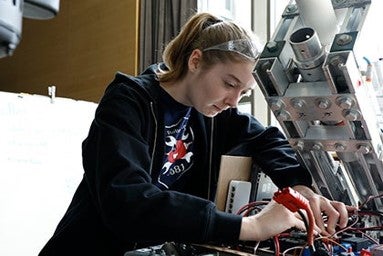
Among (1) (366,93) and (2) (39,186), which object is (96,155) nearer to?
(1) (366,93)

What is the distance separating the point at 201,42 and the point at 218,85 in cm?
12

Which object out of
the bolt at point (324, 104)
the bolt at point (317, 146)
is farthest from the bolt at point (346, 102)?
A: the bolt at point (317, 146)

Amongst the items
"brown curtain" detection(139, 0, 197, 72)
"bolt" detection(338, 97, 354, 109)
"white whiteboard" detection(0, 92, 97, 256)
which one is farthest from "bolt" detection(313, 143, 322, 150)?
"brown curtain" detection(139, 0, 197, 72)

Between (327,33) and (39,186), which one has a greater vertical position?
(327,33)

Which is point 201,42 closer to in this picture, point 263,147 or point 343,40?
point 263,147

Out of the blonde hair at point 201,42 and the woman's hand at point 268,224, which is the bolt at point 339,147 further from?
the blonde hair at point 201,42

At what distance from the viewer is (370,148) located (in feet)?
2.89

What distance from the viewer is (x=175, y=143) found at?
1.19 meters

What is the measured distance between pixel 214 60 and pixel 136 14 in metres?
1.49

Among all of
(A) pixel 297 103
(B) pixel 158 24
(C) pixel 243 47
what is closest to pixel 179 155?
(C) pixel 243 47

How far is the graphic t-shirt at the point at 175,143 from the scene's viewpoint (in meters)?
1.16

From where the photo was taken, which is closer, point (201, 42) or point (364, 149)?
point (364, 149)

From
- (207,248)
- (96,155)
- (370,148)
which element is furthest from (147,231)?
(370,148)

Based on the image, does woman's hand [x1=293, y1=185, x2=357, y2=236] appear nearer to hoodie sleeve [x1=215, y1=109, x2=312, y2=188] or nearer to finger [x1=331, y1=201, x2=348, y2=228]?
finger [x1=331, y1=201, x2=348, y2=228]
